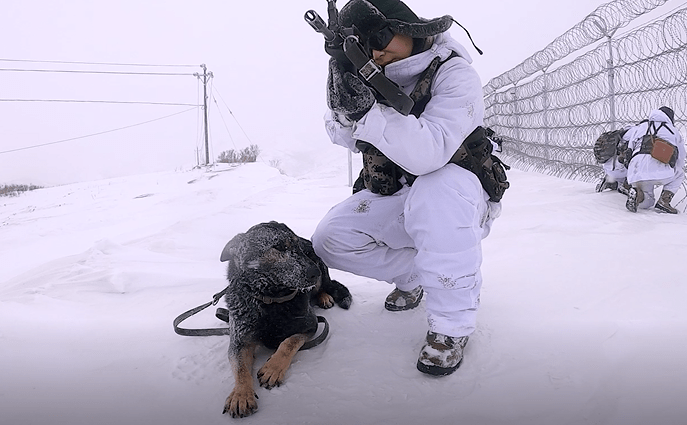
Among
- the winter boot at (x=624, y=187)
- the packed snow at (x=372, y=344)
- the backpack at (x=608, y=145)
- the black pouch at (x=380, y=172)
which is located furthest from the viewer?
the backpack at (x=608, y=145)

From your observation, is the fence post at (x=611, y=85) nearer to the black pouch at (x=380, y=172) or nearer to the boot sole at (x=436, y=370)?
the black pouch at (x=380, y=172)

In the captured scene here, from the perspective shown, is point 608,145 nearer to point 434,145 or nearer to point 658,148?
point 658,148

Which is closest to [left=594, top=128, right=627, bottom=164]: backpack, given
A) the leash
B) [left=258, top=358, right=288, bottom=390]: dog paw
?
the leash

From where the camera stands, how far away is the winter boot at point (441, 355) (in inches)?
49.8

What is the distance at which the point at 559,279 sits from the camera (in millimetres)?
2098

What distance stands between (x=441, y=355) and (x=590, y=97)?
5767 mm

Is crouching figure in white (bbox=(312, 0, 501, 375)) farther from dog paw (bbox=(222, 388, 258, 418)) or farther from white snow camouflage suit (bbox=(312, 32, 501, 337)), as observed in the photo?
dog paw (bbox=(222, 388, 258, 418))

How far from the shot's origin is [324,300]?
1862 mm

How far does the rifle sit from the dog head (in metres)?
0.66

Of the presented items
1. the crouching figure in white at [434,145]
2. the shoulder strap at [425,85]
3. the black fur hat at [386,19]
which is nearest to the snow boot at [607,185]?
the crouching figure in white at [434,145]

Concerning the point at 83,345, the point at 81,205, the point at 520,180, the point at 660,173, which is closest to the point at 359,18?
the point at 83,345

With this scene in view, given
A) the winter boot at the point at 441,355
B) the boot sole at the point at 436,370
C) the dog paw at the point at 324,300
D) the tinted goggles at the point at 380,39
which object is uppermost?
the tinted goggles at the point at 380,39

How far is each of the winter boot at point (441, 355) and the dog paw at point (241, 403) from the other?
0.53 metres

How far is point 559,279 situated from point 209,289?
6.16ft
